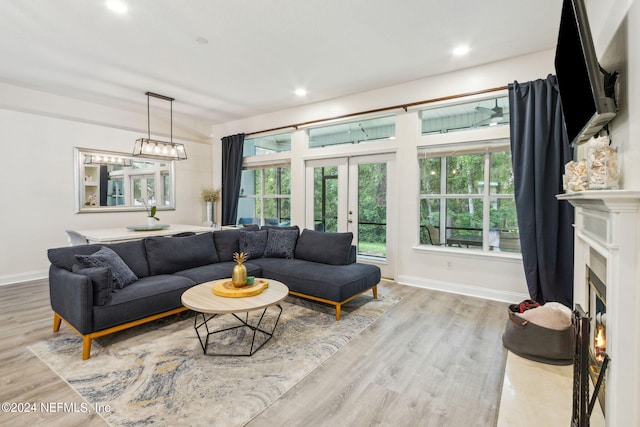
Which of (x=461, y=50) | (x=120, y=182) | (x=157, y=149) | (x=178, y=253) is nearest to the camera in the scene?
(x=461, y=50)

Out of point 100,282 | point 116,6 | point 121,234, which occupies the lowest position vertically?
point 100,282

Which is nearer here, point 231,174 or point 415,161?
point 415,161

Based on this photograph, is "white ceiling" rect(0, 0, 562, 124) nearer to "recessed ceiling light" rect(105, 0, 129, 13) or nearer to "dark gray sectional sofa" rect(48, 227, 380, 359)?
"recessed ceiling light" rect(105, 0, 129, 13)

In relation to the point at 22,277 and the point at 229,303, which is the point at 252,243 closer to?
the point at 229,303

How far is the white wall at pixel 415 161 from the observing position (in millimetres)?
3699

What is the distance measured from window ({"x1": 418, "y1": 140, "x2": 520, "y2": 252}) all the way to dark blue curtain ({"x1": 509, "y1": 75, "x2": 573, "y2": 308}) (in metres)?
0.37

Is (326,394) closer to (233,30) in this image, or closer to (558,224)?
(558,224)

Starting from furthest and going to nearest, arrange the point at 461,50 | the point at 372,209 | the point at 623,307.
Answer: the point at 372,209, the point at 461,50, the point at 623,307

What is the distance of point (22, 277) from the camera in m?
4.48

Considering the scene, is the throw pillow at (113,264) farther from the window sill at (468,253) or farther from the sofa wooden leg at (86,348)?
the window sill at (468,253)

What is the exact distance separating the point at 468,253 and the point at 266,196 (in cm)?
380

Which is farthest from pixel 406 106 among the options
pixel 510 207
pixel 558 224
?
pixel 558 224

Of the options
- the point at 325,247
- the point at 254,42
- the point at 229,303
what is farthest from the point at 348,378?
the point at 254,42

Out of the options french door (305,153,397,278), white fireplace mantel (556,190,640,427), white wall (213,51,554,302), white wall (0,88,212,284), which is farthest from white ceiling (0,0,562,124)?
white fireplace mantel (556,190,640,427)
